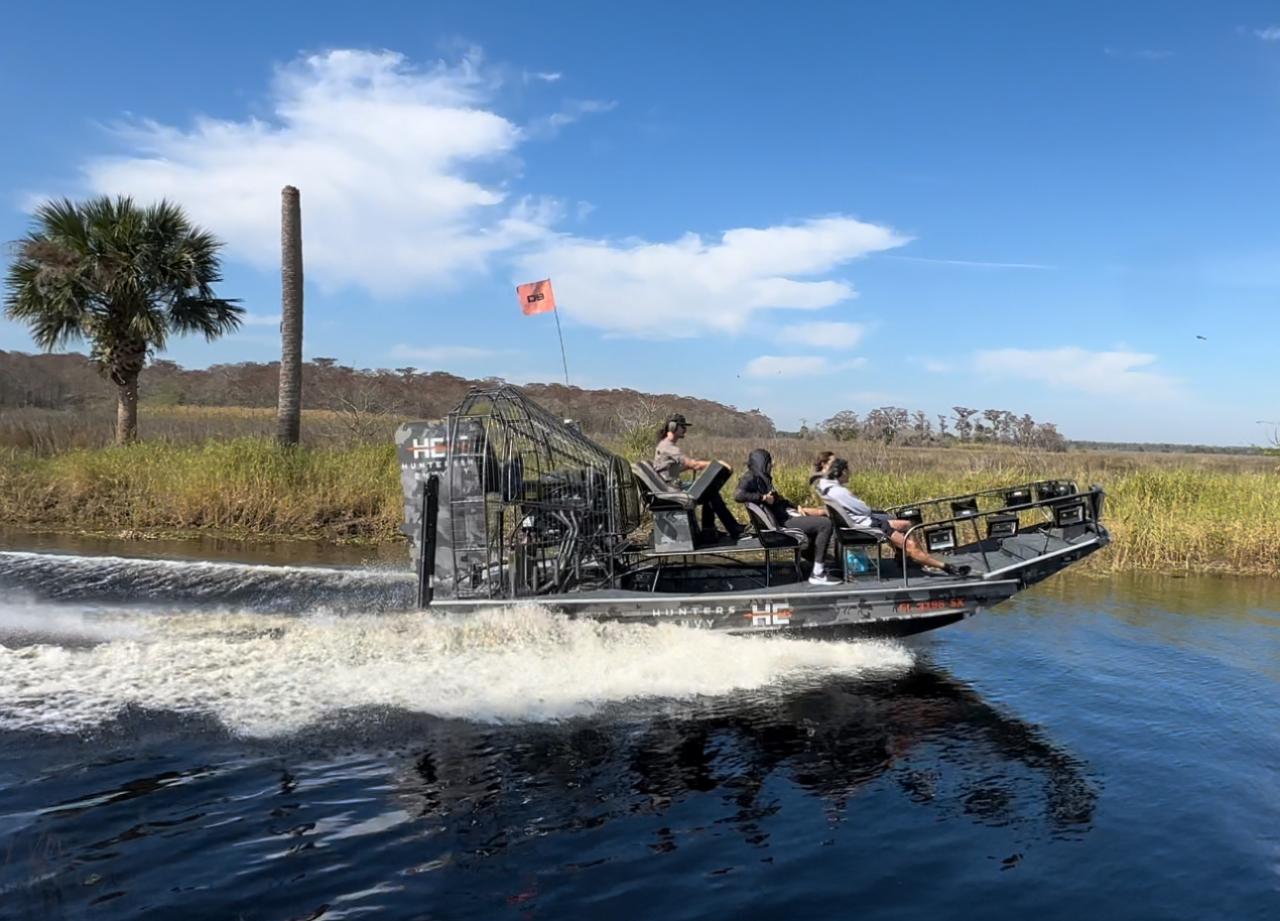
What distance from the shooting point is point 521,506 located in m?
9.70

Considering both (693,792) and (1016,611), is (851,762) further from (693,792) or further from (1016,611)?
(1016,611)

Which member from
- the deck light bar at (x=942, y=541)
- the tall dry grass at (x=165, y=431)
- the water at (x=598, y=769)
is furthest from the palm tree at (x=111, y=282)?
the deck light bar at (x=942, y=541)

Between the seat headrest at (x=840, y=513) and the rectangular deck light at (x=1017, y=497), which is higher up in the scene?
the rectangular deck light at (x=1017, y=497)

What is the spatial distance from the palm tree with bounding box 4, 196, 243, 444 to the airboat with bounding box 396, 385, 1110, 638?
50.2 ft

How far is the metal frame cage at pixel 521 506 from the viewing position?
9.84 metres

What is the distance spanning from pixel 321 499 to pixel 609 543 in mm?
9648

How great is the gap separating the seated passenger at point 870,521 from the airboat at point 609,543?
131 millimetres

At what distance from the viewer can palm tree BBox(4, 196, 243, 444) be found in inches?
862

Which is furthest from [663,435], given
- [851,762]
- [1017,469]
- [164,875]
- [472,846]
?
[1017,469]

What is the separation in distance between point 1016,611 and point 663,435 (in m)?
5.66

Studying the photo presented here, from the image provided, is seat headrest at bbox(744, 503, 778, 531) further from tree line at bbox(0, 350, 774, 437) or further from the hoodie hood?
tree line at bbox(0, 350, 774, 437)

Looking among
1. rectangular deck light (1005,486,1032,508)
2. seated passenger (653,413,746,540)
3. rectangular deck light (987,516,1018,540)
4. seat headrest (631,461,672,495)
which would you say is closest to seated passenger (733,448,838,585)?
seated passenger (653,413,746,540)

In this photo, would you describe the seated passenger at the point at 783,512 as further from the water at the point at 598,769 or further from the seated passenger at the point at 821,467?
the water at the point at 598,769

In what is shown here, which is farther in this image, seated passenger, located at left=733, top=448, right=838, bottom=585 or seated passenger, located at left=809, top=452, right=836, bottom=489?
seated passenger, located at left=809, top=452, right=836, bottom=489
